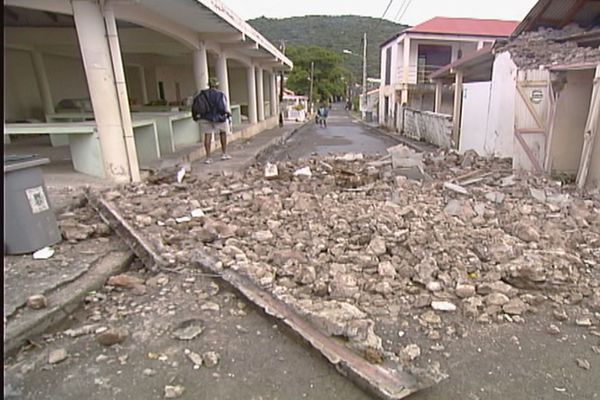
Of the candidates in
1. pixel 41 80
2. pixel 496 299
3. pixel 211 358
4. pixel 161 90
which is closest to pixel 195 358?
pixel 211 358

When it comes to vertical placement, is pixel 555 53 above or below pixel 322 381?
above

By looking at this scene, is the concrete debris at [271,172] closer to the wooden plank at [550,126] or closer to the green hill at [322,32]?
the wooden plank at [550,126]

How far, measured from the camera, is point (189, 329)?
253cm

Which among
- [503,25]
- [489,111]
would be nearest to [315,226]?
[489,111]

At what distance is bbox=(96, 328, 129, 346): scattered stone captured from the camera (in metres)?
2.35

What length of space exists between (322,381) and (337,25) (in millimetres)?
70369

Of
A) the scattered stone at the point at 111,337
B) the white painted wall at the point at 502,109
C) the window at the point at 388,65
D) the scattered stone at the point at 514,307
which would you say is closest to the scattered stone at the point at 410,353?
the scattered stone at the point at 514,307

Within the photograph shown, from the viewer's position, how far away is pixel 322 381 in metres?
2.11

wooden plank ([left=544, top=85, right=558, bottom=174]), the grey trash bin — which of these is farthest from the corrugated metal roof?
the grey trash bin

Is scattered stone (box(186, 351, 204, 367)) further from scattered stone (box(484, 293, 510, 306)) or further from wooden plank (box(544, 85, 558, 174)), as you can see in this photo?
wooden plank (box(544, 85, 558, 174))

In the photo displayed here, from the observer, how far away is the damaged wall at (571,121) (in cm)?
635

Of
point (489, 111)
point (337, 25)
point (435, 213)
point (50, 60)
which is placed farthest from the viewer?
point (337, 25)

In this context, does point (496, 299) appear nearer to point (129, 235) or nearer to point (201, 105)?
point (129, 235)

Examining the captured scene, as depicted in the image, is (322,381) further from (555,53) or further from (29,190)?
(555,53)
